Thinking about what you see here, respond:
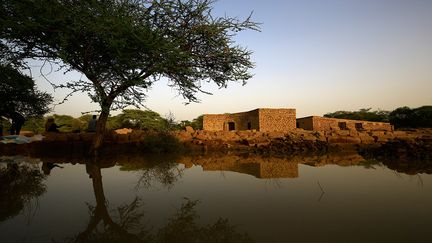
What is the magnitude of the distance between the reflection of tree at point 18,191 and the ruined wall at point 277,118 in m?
23.4

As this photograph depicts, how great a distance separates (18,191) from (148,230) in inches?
101

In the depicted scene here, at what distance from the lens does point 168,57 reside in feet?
23.0

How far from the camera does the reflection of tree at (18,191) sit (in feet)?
8.42

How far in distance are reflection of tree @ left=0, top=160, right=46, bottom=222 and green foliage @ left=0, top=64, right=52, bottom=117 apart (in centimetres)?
623

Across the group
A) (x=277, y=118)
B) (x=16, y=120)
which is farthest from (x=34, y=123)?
(x=277, y=118)

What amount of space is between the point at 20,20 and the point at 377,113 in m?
44.5

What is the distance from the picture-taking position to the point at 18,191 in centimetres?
339

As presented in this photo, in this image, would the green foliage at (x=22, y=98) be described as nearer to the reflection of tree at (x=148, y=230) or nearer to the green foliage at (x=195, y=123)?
the reflection of tree at (x=148, y=230)

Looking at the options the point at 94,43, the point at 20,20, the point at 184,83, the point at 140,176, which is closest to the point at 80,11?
the point at 94,43

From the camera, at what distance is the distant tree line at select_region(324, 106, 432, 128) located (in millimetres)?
30125

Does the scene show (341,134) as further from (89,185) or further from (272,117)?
(272,117)

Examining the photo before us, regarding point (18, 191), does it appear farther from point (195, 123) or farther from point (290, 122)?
point (195, 123)

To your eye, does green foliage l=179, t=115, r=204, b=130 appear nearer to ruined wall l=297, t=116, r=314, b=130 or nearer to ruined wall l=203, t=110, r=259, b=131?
ruined wall l=203, t=110, r=259, b=131

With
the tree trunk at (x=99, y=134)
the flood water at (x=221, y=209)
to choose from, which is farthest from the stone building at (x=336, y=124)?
the flood water at (x=221, y=209)
